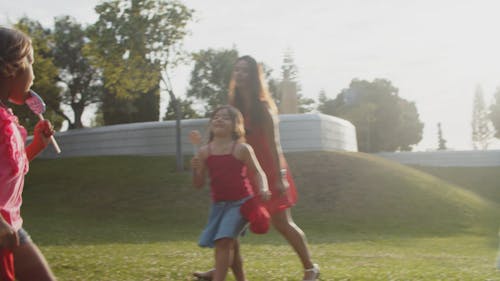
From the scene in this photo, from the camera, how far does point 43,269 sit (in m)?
3.00

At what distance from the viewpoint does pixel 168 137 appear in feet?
111

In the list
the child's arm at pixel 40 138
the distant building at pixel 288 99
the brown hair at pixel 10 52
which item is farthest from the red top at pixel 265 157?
the distant building at pixel 288 99

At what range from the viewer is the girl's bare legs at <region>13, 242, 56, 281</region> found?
2.97 m

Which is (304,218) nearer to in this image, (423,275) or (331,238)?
(331,238)

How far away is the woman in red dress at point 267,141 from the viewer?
5820 millimetres

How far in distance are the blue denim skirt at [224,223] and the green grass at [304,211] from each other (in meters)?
4.37

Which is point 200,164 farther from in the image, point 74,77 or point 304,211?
point 74,77

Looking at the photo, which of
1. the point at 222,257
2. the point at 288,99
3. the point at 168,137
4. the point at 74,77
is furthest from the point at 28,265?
the point at 288,99

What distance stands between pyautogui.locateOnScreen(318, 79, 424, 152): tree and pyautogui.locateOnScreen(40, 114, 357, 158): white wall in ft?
119

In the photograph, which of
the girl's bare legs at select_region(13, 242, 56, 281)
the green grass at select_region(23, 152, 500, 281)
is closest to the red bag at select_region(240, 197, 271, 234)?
the girl's bare legs at select_region(13, 242, 56, 281)

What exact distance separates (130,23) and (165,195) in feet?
24.3

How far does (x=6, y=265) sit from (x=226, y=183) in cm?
234

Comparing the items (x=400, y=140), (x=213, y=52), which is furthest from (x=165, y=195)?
(x=400, y=140)

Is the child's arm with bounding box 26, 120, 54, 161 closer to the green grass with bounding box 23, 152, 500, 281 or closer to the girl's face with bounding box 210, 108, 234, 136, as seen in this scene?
the girl's face with bounding box 210, 108, 234, 136
